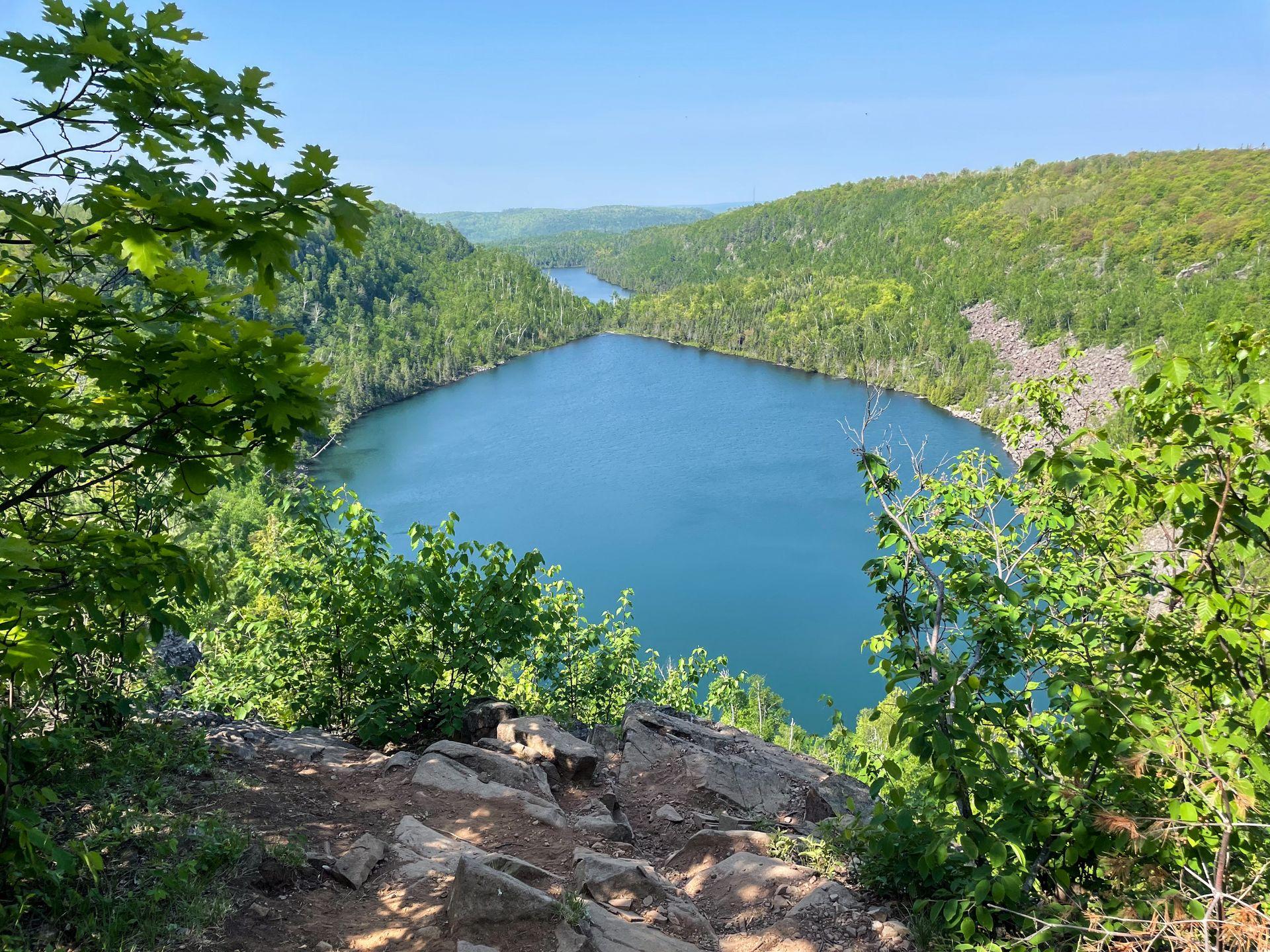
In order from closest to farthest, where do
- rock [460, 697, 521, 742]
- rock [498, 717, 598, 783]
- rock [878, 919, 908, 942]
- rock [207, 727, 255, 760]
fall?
rock [878, 919, 908, 942] < rock [207, 727, 255, 760] < rock [498, 717, 598, 783] < rock [460, 697, 521, 742]

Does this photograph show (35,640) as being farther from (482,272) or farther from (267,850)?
(482,272)

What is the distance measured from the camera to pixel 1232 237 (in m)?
93.4

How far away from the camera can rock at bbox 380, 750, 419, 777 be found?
6027 millimetres

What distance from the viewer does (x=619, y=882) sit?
14.1 ft

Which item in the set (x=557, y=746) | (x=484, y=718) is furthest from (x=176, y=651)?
(x=557, y=746)

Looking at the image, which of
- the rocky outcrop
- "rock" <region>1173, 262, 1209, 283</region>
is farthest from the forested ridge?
"rock" <region>1173, 262, 1209, 283</region>

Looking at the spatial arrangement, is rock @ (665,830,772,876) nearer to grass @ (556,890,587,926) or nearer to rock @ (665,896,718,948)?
rock @ (665,896,718,948)

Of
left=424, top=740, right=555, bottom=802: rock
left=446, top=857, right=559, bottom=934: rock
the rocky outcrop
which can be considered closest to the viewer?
left=446, top=857, right=559, bottom=934: rock

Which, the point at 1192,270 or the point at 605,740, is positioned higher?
the point at 1192,270

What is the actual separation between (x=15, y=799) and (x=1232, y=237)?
123 meters

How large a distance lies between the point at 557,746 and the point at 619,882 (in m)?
2.76

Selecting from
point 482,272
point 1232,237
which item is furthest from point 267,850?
point 482,272

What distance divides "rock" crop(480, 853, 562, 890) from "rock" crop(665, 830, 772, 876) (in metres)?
1.57

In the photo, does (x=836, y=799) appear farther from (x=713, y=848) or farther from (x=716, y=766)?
(x=713, y=848)
